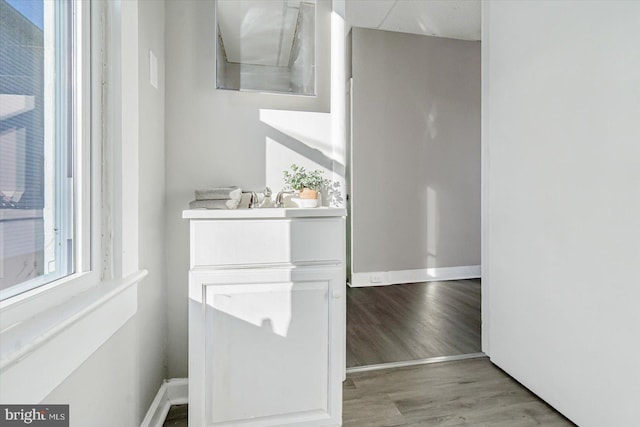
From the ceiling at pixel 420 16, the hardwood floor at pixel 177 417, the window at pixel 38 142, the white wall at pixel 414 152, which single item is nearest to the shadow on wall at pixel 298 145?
the window at pixel 38 142

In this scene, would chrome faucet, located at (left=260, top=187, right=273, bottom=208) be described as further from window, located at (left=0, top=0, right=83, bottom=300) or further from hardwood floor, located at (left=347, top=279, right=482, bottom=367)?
hardwood floor, located at (left=347, top=279, right=482, bottom=367)

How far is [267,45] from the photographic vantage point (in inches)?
63.5

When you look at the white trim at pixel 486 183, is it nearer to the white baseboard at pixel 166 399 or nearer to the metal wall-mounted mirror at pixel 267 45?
the metal wall-mounted mirror at pixel 267 45

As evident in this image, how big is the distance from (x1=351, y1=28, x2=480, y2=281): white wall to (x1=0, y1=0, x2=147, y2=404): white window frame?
266 cm

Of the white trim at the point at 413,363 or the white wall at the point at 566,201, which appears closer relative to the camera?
the white wall at the point at 566,201

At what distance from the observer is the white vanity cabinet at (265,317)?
1149mm

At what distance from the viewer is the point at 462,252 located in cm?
377

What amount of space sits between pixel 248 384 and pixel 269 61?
1439 millimetres

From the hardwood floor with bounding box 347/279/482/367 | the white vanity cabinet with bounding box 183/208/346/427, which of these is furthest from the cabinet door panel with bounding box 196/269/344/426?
the hardwood floor with bounding box 347/279/482/367

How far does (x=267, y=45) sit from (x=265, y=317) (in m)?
1.30

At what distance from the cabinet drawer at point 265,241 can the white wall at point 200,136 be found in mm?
405

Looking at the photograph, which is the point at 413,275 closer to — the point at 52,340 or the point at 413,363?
the point at 413,363

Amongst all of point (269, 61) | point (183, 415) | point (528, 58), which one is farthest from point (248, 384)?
point (528, 58)

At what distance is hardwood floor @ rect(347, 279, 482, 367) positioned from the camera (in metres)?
2.01
